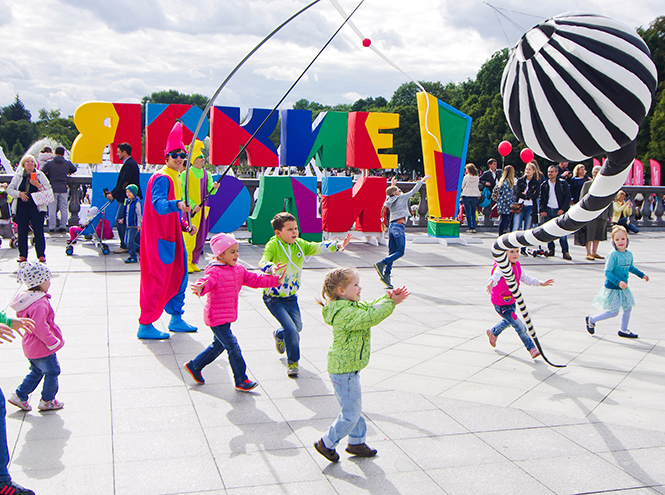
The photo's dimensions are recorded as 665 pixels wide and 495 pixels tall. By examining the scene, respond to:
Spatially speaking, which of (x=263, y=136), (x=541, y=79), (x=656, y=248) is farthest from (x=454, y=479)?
(x=656, y=248)

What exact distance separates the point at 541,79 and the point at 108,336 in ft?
17.0

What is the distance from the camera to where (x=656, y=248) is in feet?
49.8

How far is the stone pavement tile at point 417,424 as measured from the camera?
14.2ft

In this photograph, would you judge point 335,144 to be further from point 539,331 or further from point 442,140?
point 539,331

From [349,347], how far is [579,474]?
1.68 m

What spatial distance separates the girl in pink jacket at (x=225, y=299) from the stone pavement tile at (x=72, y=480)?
57.7 inches

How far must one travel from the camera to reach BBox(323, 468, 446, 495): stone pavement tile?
3.55 m

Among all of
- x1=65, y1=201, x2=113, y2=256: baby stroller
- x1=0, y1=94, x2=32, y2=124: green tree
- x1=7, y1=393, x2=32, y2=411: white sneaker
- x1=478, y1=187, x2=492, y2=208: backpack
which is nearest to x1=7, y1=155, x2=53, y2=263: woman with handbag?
x1=65, y1=201, x2=113, y2=256: baby stroller

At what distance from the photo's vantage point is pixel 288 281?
5.51 meters

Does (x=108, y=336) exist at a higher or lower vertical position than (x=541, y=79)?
lower

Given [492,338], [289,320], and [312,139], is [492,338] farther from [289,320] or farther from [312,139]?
[312,139]

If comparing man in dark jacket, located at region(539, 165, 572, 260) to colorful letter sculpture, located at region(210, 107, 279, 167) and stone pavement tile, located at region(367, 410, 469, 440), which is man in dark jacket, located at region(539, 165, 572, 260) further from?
stone pavement tile, located at region(367, 410, 469, 440)

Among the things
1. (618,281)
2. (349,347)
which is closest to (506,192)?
(618,281)

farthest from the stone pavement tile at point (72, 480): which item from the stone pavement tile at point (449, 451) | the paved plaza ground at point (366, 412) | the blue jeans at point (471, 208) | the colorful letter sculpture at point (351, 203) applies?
the blue jeans at point (471, 208)
